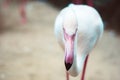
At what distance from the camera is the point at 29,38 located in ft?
8.21

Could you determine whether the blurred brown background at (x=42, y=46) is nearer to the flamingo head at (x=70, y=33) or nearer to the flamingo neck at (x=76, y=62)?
the flamingo neck at (x=76, y=62)

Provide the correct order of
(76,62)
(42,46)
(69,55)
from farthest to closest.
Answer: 1. (42,46)
2. (76,62)
3. (69,55)

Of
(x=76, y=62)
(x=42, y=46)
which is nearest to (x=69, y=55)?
(x=76, y=62)

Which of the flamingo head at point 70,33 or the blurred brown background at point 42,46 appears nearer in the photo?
the flamingo head at point 70,33

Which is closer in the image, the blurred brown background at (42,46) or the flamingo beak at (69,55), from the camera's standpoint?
the flamingo beak at (69,55)

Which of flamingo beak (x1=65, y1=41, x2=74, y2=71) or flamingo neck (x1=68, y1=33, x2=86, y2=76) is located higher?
flamingo beak (x1=65, y1=41, x2=74, y2=71)

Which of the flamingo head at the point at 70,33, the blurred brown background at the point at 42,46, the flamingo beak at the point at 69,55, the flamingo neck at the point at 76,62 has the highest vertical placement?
the flamingo head at the point at 70,33

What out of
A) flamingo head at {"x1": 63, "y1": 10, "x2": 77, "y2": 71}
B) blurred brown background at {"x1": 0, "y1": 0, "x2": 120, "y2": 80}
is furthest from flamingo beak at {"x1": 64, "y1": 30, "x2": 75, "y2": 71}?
blurred brown background at {"x1": 0, "y1": 0, "x2": 120, "y2": 80}

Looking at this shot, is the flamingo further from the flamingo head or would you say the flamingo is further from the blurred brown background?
the blurred brown background

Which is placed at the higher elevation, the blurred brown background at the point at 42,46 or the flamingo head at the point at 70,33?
the flamingo head at the point at 70,33

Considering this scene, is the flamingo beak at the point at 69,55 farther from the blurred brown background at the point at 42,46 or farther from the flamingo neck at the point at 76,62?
the blurred brown background at the point at 42,46

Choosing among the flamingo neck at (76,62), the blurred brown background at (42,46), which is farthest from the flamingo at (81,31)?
the blurred brown background at (42,46)

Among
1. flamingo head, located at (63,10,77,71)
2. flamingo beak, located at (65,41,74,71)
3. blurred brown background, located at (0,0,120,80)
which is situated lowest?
blurred brown background, located at (0,0,120,80)

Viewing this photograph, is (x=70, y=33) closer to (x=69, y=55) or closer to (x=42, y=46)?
(x=69, y=55)
